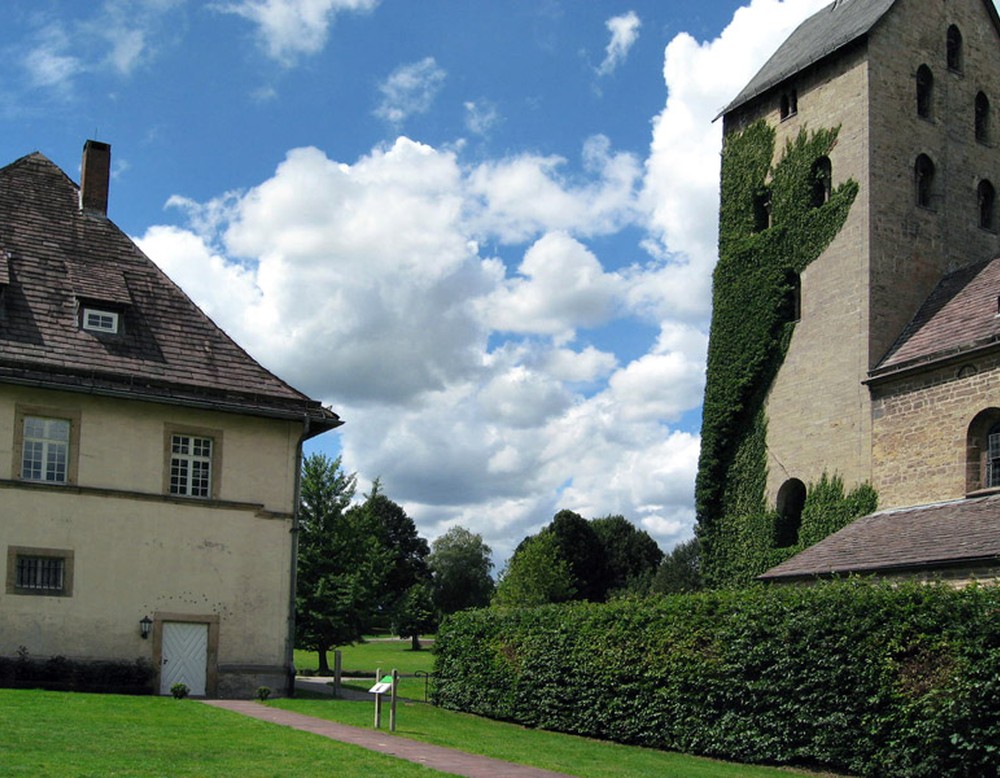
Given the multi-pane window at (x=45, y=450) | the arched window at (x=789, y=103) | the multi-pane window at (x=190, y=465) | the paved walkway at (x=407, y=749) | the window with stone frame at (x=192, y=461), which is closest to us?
the paved walkway at (x=407, y=749)

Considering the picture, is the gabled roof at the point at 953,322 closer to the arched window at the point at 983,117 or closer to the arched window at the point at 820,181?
the arched window at the point at 820,181

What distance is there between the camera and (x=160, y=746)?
50.3ft

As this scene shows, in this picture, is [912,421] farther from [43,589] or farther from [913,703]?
[43,589]

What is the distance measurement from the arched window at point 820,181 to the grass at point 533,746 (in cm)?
1897

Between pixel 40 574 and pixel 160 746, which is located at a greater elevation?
pixel 40 574

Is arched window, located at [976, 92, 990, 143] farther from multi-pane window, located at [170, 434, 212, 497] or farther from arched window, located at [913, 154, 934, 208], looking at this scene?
multi-pane window, located at [170, 434, 212, 497]

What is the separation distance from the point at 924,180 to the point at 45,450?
26398mm

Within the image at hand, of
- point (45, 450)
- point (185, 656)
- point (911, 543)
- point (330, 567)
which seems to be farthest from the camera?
point (330, 567)

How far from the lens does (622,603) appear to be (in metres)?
23.3

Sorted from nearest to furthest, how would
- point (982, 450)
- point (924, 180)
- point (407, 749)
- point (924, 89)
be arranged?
1. point (407, 749)
2. point (982, 450)
3. point (924, 180)
4. point (924, 89)

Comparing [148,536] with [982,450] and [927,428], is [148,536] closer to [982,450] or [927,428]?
[927,428]

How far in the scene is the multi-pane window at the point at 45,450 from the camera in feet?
85.6

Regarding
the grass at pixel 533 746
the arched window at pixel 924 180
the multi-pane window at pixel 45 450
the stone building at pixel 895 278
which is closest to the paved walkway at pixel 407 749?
the grass at pixel 533 746

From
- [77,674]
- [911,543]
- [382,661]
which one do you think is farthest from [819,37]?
[382,661]
